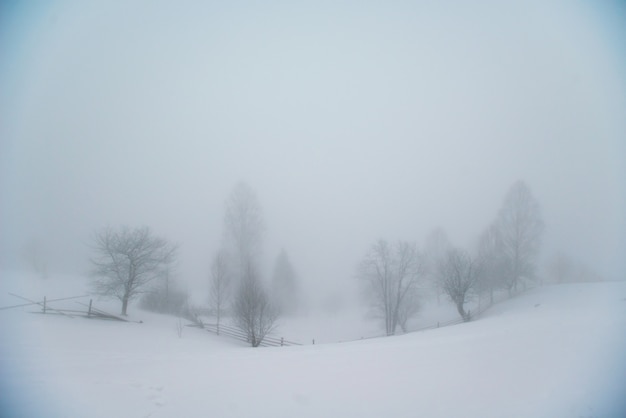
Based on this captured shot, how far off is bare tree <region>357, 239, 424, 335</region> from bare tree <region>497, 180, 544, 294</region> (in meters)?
10.8

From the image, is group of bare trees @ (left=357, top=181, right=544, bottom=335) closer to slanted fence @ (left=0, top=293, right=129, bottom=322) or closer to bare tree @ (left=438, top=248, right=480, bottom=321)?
bare tree @ (left=438, top=248, right=480, bottom=321)

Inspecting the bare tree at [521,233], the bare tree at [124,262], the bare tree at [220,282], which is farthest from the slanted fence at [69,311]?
the bare tree at [521,233]

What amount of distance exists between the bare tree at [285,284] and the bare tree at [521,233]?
27.8 metres

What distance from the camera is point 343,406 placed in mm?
5426

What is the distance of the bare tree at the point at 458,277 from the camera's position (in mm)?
24188

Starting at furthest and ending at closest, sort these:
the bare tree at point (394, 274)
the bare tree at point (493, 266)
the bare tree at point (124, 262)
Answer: the bare tree at point (493, 266) → the bare tree at point (394, 274) → the bare tree at point (124, 262)

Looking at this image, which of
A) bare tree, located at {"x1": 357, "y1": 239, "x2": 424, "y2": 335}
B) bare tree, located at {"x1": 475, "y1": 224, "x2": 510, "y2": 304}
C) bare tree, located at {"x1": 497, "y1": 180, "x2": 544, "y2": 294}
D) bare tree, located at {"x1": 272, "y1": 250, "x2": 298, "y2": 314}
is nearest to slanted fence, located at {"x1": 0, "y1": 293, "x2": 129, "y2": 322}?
bare tree, located at {"x1": 272, "y1": 250, "x2": 298, "y2": 314}

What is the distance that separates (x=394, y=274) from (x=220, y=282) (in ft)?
64.5

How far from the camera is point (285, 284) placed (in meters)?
37.2

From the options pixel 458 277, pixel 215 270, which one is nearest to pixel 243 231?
pixel 215 270

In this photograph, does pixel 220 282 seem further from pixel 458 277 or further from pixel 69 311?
pixel 458 277

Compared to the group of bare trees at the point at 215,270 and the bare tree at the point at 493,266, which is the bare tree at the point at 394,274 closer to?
the bare tree at the point at 493,266

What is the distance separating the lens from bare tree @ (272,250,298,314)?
35750 mm

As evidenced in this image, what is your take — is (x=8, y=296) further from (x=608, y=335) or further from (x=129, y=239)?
(x=608, y=335)
